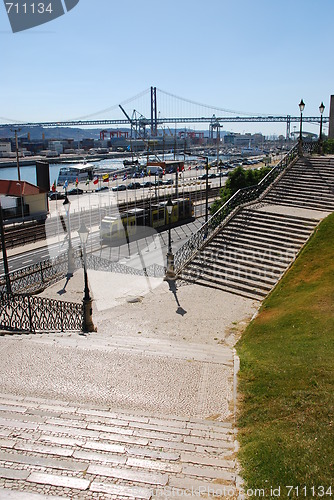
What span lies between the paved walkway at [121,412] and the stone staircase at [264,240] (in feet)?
10.1

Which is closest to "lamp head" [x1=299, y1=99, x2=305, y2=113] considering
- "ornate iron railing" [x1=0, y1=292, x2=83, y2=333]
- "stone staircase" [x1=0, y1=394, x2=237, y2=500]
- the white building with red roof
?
"ornate iron railing" [x1=0, y1=292, x2=83, y2=333]

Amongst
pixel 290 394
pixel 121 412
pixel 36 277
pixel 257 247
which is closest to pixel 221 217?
pixel 257 247

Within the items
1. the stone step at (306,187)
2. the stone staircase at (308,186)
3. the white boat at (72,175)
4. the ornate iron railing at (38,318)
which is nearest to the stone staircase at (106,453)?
the ornate iron railing at (38,318)

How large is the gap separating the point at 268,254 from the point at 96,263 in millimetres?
8644

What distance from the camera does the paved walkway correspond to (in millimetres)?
4758

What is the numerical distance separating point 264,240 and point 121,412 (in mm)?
11529

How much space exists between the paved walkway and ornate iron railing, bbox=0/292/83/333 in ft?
3.41

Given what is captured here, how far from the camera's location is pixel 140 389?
7492 mm

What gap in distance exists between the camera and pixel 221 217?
62.7 ft

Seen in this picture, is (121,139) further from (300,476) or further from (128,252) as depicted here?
(300,476)

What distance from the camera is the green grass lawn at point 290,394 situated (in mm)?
4801

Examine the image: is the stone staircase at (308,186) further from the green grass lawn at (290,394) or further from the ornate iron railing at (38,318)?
the ornate iron railing at (38,318)

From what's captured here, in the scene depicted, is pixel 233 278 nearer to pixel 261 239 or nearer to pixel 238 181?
pixel 261 239

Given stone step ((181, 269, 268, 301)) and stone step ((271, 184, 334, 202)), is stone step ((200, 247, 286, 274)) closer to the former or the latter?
stone step ((181, 269, 268, 301))
